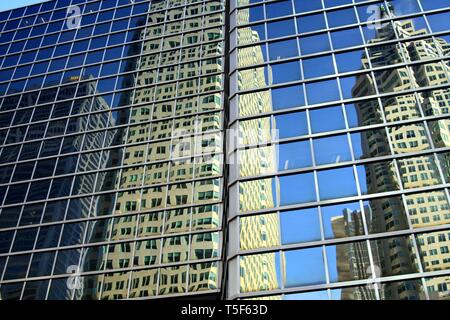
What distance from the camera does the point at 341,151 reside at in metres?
27.1

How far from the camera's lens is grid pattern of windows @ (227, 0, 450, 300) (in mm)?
22516

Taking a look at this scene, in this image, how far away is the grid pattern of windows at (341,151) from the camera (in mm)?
22516

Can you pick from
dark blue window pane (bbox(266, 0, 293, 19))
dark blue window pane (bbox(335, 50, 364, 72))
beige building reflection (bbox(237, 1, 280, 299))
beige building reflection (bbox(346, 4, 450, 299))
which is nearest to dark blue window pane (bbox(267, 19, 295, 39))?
dark blue window pane (bbox(266, 0, 293, 19))

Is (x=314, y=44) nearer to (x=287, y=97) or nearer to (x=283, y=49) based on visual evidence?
(x=283, y=49)

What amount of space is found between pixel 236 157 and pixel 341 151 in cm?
642

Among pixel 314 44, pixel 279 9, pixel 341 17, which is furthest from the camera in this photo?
pixel 279 9

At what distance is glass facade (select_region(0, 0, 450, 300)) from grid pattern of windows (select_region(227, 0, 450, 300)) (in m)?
0.10

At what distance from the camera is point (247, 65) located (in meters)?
34.1

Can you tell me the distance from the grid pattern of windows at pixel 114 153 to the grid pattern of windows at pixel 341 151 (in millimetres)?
4695

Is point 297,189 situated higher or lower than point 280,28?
lower

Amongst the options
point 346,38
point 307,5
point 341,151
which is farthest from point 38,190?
point 346,38

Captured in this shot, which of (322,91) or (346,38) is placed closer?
(322,91)

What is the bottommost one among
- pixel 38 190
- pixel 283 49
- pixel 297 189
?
pixel 297 189
